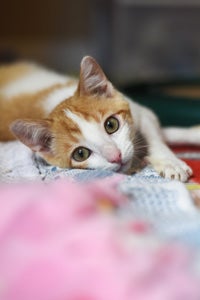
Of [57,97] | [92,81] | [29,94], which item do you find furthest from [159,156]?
[29,94]

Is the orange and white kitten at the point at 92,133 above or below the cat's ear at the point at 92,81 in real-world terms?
below

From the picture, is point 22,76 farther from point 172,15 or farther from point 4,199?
point 172,15

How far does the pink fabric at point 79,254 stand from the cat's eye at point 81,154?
1.62 ft

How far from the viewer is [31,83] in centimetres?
186

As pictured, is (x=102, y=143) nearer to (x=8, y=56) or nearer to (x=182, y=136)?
(x=182, y=136)

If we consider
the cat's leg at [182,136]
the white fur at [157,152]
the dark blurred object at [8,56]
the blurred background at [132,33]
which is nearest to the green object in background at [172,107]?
the cat's leg at [182,136]

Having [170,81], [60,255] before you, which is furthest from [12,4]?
[60,255]

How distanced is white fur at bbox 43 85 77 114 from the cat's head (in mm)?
215

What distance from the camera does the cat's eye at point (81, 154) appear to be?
1.23m

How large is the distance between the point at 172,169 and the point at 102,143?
20cm

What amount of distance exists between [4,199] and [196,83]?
2091 mm

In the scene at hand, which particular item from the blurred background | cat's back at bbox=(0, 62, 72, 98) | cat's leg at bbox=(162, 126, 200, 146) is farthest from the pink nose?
the blurred background

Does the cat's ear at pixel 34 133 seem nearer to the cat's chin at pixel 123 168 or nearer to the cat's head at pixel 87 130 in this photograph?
the cat's head at pixel 87 130

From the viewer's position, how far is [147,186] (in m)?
0.95
